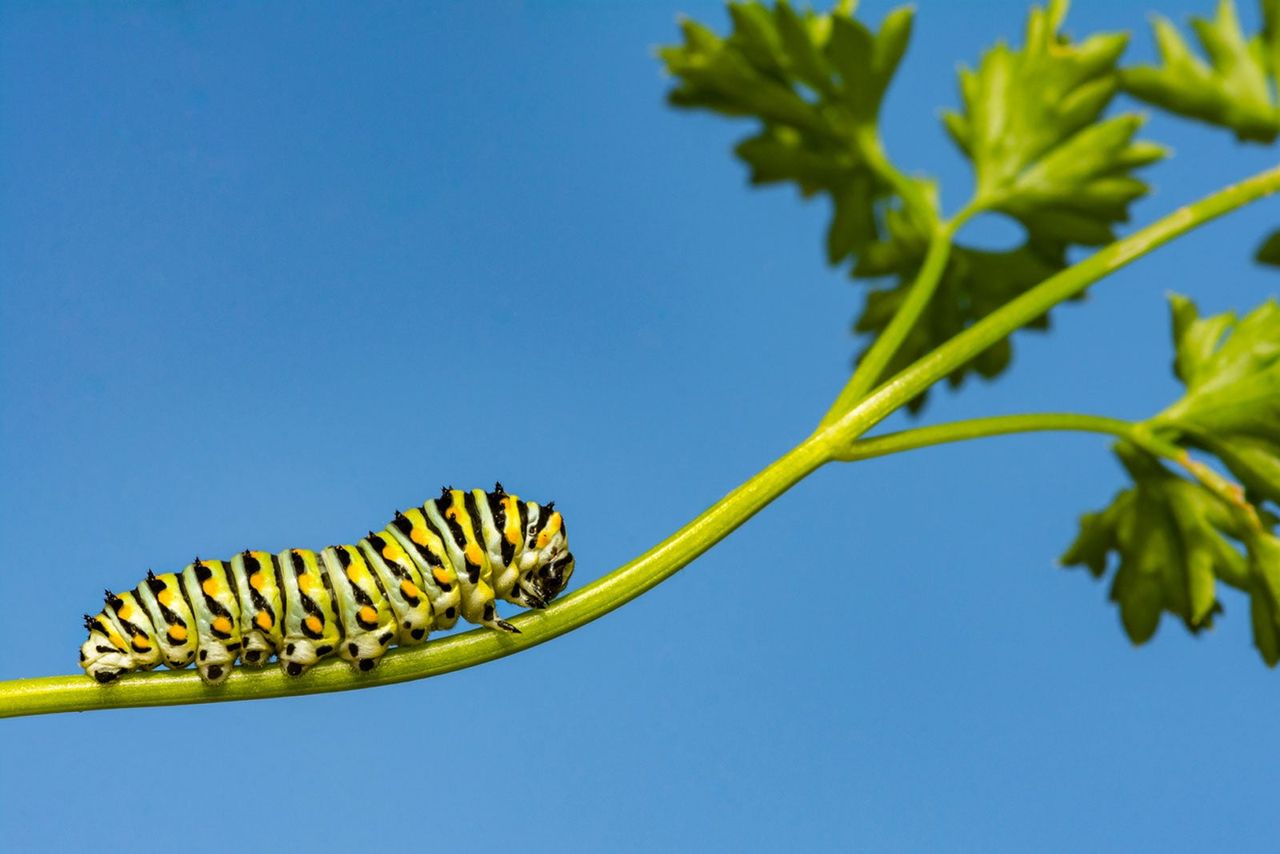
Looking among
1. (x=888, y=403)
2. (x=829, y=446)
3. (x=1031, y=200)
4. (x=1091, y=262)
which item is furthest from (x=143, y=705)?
(x=1031, y=200)

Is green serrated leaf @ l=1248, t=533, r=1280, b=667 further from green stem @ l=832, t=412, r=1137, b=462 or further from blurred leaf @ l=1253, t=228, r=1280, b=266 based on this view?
blurred leaf @ l=1253, t=228, r=1280, b=266

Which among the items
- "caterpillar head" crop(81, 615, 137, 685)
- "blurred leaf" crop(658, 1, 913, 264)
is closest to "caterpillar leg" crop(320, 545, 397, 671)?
"caterpillar head" crop(81, 615, 137, 685)

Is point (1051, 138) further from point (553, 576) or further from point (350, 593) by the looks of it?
point (350, 593)

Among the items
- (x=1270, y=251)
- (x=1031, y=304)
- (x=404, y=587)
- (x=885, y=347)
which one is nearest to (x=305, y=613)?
(x=404, y=587)

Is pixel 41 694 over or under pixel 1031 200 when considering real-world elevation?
under

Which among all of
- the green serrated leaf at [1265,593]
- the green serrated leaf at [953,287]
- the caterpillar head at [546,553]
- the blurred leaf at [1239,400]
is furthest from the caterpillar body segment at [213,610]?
the green serrated leaf at [1265,593]

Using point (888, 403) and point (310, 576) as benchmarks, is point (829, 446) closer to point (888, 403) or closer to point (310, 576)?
point (888, 403)

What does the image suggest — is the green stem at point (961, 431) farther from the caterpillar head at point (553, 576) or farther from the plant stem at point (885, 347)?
the caterpillar head at point (553, 576)
